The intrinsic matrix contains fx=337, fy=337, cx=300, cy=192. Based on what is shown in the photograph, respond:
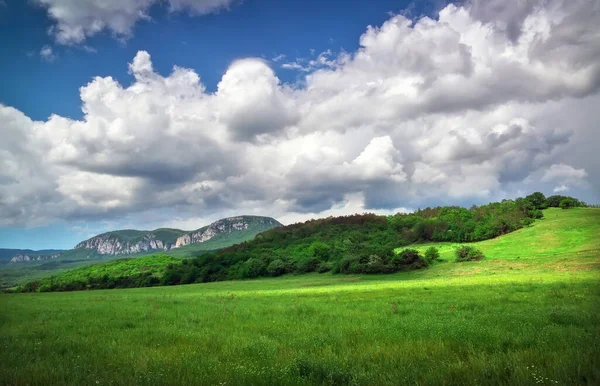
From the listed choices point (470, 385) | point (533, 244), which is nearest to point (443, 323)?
point (470, 385)

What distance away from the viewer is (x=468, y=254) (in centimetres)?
8825

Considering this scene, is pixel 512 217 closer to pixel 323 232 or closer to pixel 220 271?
pixel 323 232

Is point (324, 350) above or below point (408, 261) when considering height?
above

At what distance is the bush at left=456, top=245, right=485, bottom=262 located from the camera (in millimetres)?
86750

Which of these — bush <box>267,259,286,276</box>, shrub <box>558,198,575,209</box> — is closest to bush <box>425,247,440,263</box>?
bush <box>267,259,286,276</box>

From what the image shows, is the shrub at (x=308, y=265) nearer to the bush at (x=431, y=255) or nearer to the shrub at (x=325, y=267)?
the shrub at (x=325, y=267)

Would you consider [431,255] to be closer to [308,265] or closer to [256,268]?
[308,265]

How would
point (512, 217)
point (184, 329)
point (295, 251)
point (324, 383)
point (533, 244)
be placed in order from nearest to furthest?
1. point (324, 383)
2. point (184, 329)
3. point (533, 244)
4. point (512, 217)
5. point (295, 251)

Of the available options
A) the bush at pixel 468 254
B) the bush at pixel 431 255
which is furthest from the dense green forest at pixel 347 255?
the bush at pixel 468 254

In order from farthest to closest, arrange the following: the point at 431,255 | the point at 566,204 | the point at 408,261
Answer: the point at 566,204 < the point at 431,255 < the point at 408,261

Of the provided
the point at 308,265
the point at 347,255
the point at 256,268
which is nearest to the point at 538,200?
the point at 347,255

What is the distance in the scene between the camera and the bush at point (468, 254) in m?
86.8

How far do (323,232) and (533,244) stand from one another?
342ft

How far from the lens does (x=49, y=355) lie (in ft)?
33.1
